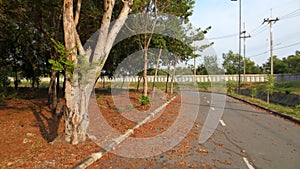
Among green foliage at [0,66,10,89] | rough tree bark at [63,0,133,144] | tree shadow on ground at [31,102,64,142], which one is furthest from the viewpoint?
tree shadow on ground at [31,102,64,142]

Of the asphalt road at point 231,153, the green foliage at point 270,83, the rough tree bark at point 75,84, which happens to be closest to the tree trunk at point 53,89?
the rough tree bark at point 75,84

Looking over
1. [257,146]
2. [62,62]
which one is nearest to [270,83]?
[257,146]

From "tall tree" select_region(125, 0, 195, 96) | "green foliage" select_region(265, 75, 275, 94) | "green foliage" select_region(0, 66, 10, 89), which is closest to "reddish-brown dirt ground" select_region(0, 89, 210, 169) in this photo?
"green foliage" select_region(0, 66, 10, 89)

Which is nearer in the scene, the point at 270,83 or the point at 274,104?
the point at 270,83

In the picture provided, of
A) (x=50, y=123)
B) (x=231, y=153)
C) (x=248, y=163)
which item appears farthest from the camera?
(x=50, y=123)

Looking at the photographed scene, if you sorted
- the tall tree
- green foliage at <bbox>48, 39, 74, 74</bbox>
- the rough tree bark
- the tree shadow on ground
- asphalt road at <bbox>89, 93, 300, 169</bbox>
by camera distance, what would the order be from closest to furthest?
asphalt road at <bbox>89, 93, 300, 169</bbox>
green foliage at <bbox>48, 39, 74, 74</bbox>
the rough tree bark
the tree shadow on ground
the tall tree

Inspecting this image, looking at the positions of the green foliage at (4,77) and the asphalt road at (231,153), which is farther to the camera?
the green foliage at (4,77)

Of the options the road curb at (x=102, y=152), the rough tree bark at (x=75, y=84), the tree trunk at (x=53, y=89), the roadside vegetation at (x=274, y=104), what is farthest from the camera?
the roadside vegetation at (x=274, y=104)

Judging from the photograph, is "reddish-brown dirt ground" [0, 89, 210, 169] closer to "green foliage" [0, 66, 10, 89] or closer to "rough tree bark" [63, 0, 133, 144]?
"rough tree bark" [63, 0, 133, 144]

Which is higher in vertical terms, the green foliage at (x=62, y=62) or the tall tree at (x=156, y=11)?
the tall tree at (x=156, y=11)

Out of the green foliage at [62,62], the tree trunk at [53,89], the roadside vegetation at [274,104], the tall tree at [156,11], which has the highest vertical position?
the tall tree at [156,11]

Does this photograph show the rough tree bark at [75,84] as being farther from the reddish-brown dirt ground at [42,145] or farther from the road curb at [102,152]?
the road curb at [102,152]

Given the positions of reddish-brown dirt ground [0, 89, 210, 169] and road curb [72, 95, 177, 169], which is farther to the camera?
reddish-brown dirt ground [0, 89, 210, 169]

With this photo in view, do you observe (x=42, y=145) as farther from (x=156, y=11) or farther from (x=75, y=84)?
(x=156, y=11)
